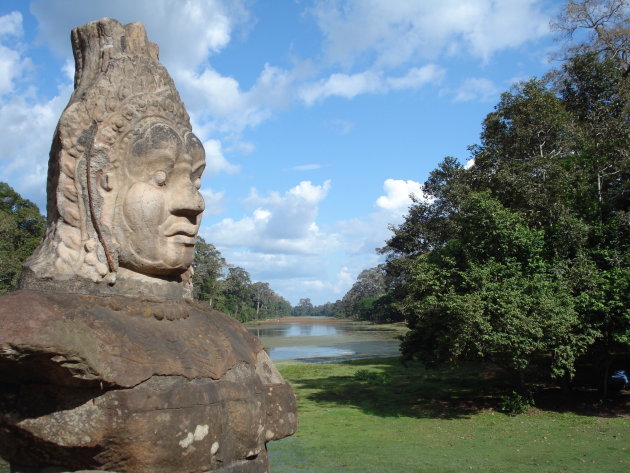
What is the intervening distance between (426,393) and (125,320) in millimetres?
14427

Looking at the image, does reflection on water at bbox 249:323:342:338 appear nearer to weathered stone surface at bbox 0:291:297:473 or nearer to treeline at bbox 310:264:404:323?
treeline at bbox 310:264:404:323

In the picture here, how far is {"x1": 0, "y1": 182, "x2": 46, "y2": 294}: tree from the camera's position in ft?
86.9

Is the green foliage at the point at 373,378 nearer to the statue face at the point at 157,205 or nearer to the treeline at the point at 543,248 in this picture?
the treeline at the point at 543,248

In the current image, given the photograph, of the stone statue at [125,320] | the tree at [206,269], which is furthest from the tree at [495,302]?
the tree at [206,269]

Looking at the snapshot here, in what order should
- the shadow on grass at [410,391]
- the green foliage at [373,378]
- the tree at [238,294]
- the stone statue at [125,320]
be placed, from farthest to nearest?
the tree at [238,294]
the green foliage at [373,378]
the shadow on grass at [410,391]
the stone statue at [125,320]

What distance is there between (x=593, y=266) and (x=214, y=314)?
37.6 ft

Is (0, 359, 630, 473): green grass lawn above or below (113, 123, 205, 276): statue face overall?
below

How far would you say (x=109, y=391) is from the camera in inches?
123

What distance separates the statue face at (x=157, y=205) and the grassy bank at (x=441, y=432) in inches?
237

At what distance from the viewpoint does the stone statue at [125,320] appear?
3.10 m

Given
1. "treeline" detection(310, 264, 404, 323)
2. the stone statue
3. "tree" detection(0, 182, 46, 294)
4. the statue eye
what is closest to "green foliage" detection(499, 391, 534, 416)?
the stone statue

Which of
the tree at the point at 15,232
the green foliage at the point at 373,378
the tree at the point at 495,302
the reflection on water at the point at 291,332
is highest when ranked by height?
the tree at the point at 15,232

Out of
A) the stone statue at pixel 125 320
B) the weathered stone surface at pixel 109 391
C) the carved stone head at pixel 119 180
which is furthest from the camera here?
the carved stone head at pixel 119 180

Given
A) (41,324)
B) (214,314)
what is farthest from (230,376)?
(41,324)
